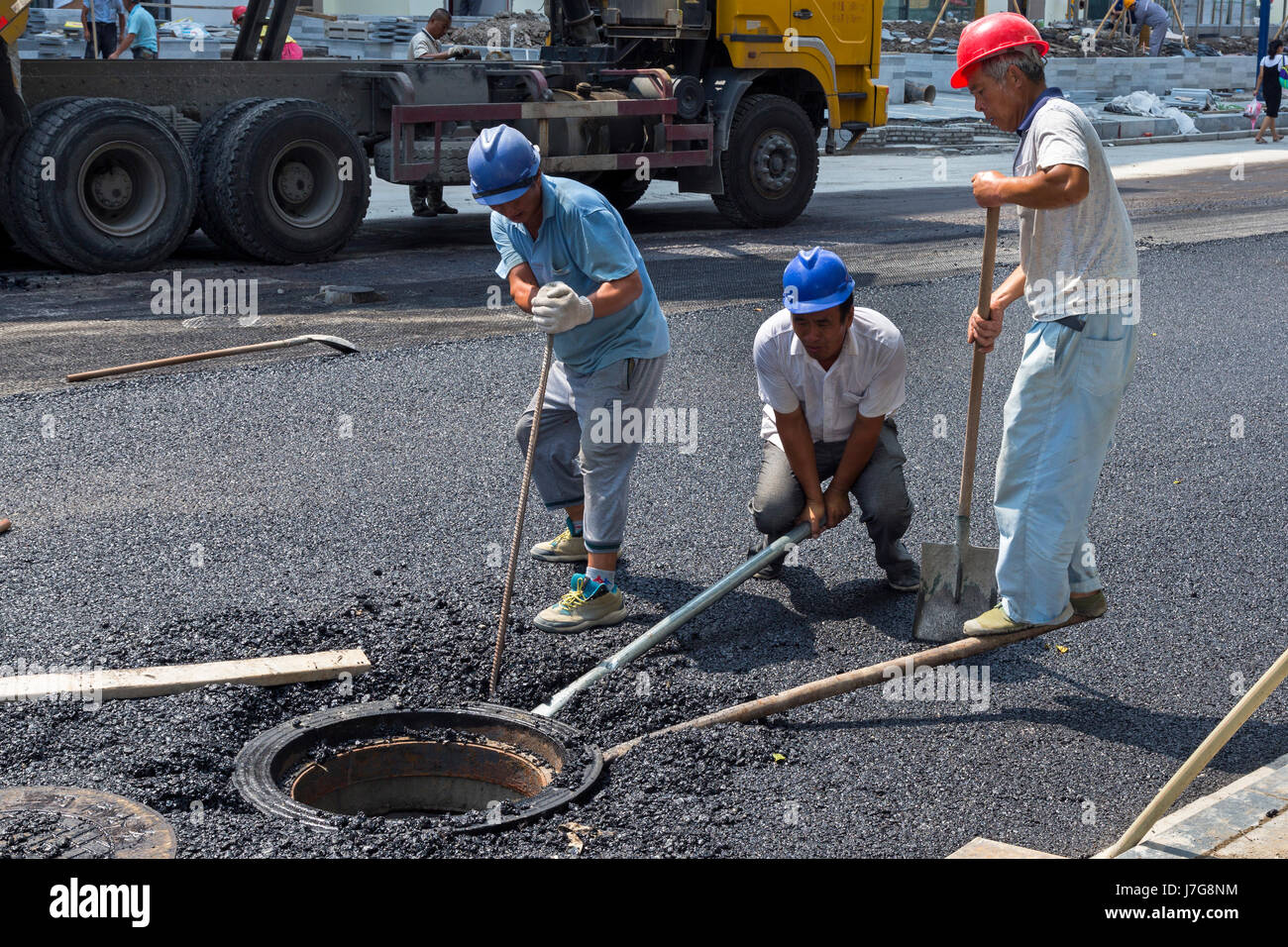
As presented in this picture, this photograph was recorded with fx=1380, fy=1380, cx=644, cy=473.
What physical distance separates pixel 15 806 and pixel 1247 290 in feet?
34.2

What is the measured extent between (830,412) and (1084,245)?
1.29m

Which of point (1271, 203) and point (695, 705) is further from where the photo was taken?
point (1271, 203)

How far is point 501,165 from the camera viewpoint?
14.4ft

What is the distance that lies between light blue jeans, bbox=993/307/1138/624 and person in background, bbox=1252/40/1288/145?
2401 cm

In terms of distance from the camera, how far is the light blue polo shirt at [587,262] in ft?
15.1

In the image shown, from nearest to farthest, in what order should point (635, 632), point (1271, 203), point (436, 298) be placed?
point (635, 632)
point (436, 298)
point (1271, 203)

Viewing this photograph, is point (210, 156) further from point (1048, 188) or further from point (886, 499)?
point (1048, 188)

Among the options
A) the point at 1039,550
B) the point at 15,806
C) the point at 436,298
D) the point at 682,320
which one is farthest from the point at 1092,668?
the point at 436,298

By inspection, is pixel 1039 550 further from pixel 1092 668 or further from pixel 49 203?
pixel 49 203

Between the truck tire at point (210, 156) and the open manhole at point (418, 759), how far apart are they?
8312 mm

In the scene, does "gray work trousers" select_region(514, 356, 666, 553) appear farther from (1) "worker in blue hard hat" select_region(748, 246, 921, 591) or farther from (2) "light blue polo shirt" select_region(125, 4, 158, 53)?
(2) "light blue polo shirt" select_region(125, 4, 158, 53)

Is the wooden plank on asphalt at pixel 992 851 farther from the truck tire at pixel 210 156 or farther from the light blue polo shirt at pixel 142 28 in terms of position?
the light blue polo shirt at pixel 142 28

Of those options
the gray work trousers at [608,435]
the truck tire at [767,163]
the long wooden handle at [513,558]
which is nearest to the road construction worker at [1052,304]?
the gray work trousers at [608,435]
